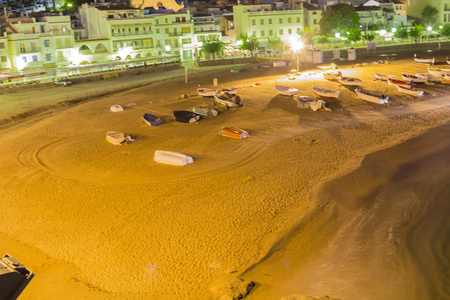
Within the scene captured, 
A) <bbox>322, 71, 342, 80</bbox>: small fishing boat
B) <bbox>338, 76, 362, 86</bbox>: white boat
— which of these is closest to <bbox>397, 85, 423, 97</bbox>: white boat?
<bbox>338, 76, 362, 86</bbox>: white boat

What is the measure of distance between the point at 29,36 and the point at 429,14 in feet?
210

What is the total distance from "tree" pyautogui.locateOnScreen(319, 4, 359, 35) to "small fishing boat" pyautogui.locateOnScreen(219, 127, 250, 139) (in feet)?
183

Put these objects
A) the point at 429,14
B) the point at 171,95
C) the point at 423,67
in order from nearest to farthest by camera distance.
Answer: the point at 171,95
the point at 423,67
the point at 429,14

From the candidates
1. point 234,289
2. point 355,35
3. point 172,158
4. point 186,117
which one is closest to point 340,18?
point 355,35

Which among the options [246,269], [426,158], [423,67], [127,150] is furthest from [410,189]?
[423,67]

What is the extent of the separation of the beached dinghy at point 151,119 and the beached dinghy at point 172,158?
5.45m

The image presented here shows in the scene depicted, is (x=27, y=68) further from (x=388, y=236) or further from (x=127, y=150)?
(x=388, y=236)

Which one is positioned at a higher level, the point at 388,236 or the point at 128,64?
the point at 128,64

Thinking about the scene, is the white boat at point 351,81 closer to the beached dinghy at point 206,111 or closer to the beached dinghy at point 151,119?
the beached dinghy at point 206,111

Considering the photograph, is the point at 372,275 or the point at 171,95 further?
the point at 171,95

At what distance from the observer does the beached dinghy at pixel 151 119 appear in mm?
23266

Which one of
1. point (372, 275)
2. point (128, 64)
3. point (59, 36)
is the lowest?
point (372, 275)

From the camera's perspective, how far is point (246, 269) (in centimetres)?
1084

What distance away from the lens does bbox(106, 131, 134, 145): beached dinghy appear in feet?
67.3
